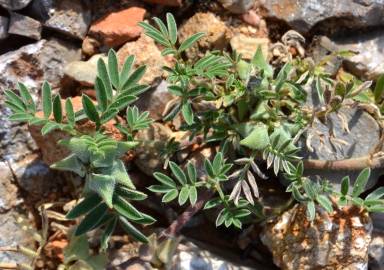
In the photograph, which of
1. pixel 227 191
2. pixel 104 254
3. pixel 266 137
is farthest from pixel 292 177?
pixel 104 254

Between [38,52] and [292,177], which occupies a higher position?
[38,52]

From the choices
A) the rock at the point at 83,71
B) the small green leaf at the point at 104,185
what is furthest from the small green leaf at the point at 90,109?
the rock at the point at 83,71

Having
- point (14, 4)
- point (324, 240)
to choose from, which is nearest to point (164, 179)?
point (324, 240)

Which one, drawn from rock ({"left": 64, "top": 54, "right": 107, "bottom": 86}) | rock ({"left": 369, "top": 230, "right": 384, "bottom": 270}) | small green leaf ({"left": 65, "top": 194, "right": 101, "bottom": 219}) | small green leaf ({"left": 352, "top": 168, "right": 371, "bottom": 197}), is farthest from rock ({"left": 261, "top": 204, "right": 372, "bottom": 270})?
rock ({"left": 64, "top": 54, "right": 107, "bottom": 86})

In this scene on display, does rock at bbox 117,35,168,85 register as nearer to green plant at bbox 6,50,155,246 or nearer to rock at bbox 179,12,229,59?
rock at bbox 179,12,229,59

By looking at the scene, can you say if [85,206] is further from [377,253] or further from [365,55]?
[365,55]

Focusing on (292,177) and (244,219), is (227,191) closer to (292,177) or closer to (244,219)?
(244,219)
